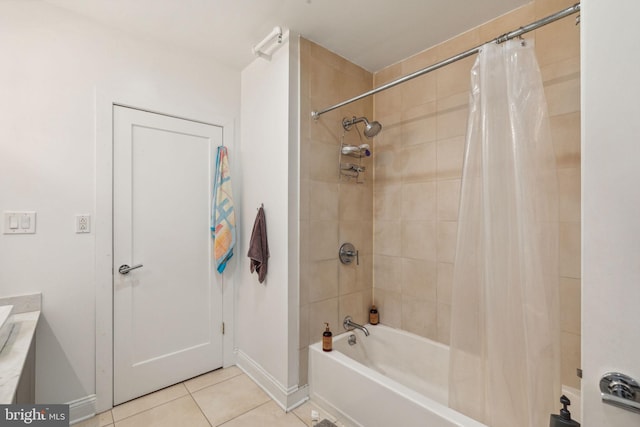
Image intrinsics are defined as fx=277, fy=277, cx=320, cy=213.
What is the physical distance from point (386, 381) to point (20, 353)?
5.54 feet

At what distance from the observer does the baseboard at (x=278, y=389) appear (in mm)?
1802

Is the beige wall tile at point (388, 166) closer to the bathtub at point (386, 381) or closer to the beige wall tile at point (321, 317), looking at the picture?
the beige wall tile at point (321, 317)

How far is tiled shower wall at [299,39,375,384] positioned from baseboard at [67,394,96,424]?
1301mm

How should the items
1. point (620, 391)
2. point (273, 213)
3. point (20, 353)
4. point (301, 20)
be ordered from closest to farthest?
point (620, 391) < point (20, 353) < point (301, 20) < point (273, 213)

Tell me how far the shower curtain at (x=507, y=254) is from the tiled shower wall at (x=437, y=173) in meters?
0.62

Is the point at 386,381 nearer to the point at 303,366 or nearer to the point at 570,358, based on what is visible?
the point at 303,366

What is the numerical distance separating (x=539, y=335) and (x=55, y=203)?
8.10 ft

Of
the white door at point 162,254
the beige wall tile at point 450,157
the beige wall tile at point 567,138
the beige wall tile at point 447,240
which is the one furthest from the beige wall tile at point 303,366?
the beige wall tile at point 567,138

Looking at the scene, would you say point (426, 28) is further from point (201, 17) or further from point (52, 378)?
point (52, 378)

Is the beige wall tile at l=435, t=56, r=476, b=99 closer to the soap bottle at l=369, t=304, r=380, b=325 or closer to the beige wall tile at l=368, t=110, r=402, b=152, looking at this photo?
the beige wall tile at l=368, t=110, r=402, b=152

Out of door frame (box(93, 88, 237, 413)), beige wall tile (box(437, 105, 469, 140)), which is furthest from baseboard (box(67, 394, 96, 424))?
beige wall tile (box(437, 105, 469, 140))

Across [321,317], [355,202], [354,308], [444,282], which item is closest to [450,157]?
[355,202]

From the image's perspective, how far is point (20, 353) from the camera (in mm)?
1170

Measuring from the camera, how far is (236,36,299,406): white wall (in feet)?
5.99
